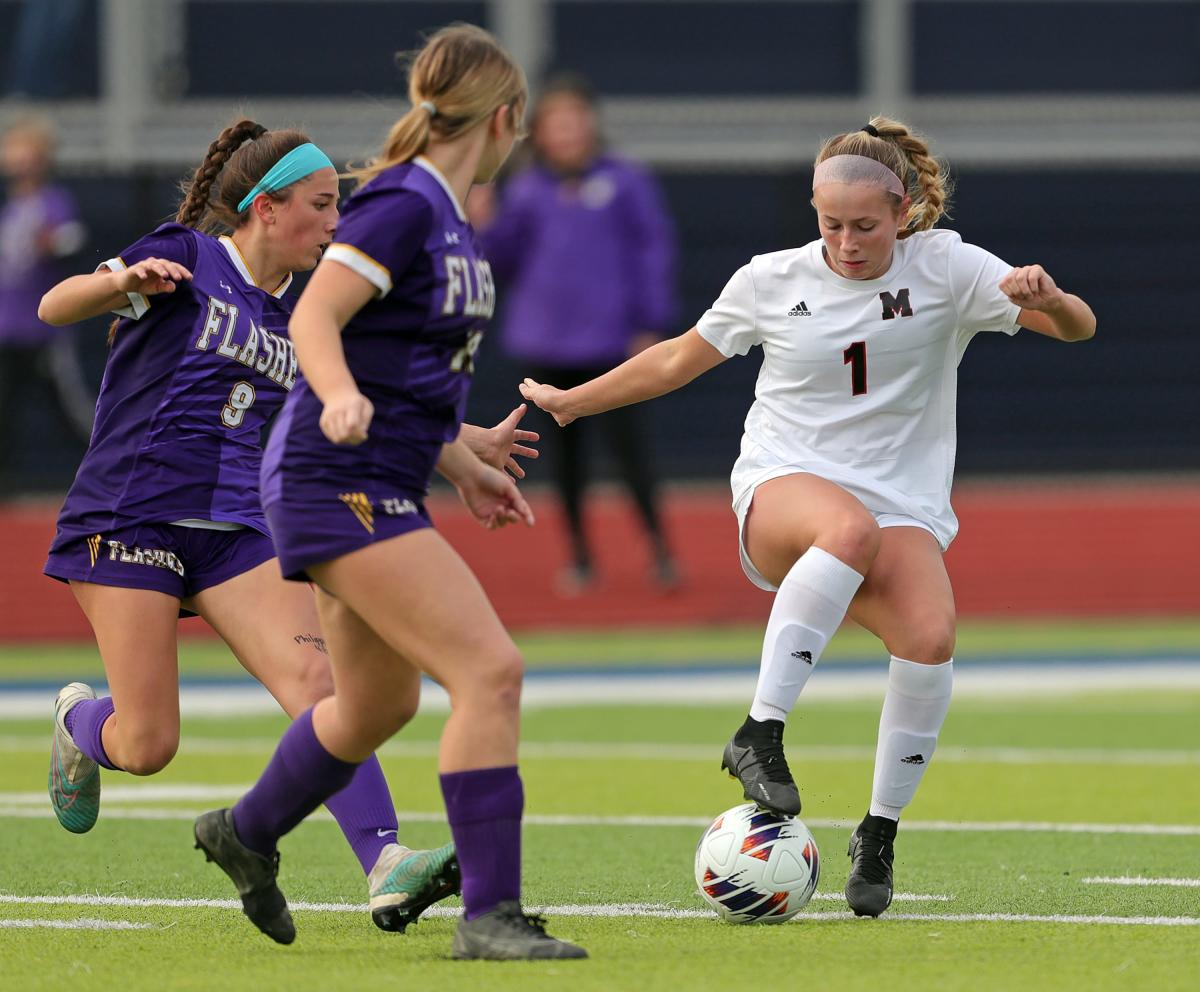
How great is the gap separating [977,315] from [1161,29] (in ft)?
51.0

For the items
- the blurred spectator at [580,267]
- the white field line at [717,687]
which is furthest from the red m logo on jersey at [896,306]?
the blurred spectator at [580,267]

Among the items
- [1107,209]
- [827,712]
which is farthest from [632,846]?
[1107,209]

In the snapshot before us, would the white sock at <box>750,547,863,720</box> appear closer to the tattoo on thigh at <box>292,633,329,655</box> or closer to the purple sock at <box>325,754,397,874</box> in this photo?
the purple sock at <box>325,754,397,874</box>

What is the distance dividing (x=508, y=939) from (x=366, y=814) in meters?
Answer: 0.95

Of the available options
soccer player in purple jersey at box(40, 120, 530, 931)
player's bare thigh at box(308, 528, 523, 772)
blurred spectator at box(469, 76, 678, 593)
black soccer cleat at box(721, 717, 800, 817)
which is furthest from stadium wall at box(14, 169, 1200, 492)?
player's bare thigh at box(308, 528, 523, 772)

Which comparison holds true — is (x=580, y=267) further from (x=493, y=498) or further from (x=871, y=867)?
(x=493, y=498)

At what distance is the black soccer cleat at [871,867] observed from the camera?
5273 millimetres

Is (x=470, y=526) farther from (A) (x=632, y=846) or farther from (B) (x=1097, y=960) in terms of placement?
(B) (x=1097, y=960)

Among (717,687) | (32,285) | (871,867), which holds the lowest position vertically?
(717,687)

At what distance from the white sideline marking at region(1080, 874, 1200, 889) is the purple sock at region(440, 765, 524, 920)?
1.91m

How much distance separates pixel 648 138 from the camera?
62.5ft

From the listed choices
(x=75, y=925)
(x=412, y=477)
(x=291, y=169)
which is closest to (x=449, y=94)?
(x=412, y=477)

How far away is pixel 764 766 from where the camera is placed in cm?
518

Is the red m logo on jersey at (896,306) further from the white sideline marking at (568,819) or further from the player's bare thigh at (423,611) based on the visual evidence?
the white sideline marking at (568,819)
